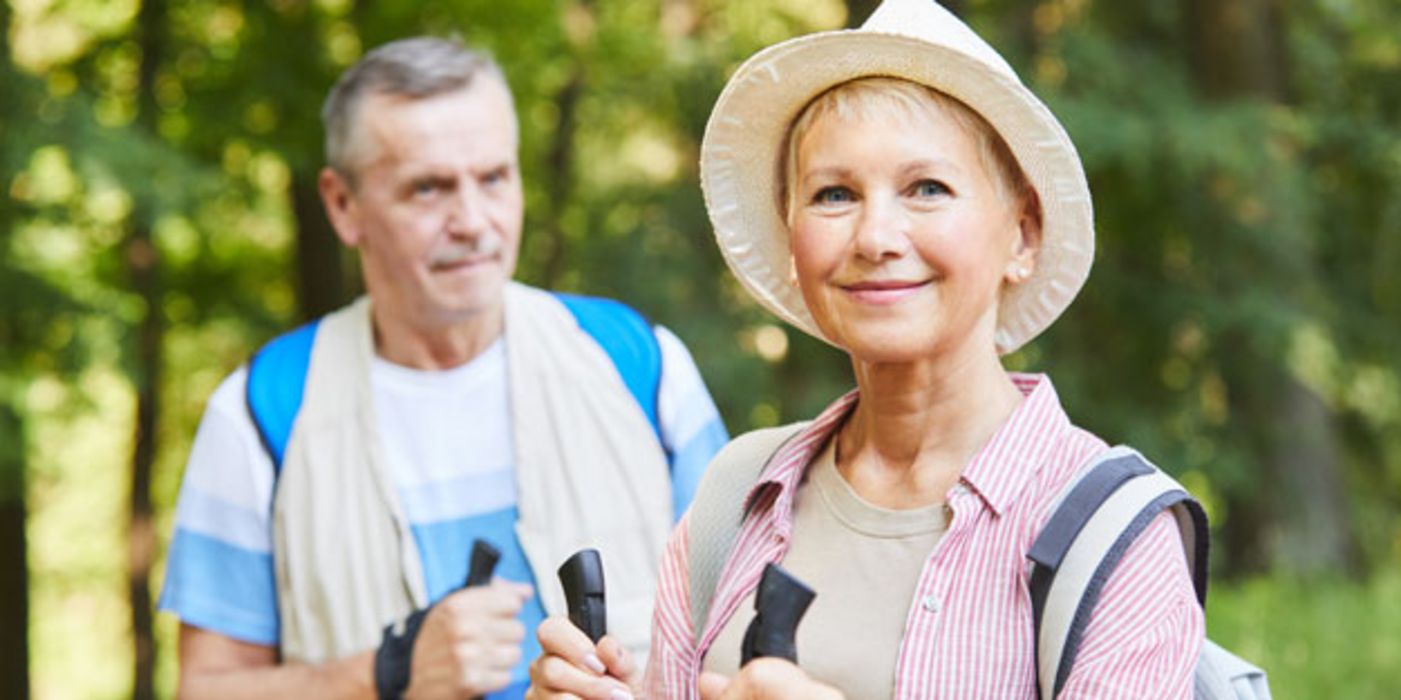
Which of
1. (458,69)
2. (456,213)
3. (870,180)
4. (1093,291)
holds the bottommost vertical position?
(870,180)

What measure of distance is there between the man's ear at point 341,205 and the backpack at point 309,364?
201 mm

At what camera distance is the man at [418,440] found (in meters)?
3.45

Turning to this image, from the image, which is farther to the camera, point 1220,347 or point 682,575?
point 1220,347

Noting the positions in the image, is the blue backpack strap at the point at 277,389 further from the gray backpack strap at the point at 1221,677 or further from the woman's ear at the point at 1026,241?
the gray backpack strap at the point at 1221,677

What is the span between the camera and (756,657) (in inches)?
74.3

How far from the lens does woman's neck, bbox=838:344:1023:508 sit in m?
2.21

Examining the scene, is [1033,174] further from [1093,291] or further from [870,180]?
[1093,291]

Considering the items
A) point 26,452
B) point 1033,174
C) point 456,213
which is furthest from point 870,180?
point 26,452

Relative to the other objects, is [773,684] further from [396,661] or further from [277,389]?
[277,389]

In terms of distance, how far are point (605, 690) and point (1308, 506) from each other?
35.4 ft

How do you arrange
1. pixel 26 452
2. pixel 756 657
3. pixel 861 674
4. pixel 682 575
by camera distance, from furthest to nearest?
pixel 26 452 → pixel 682 575 → pixel 861 674 → pixel 756 657

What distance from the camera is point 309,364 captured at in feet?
11.8

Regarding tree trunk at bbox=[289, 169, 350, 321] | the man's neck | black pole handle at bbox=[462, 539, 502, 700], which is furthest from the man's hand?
tree trunk at bbox=[289, 169, 350, 321]

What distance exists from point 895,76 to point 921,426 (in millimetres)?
428
